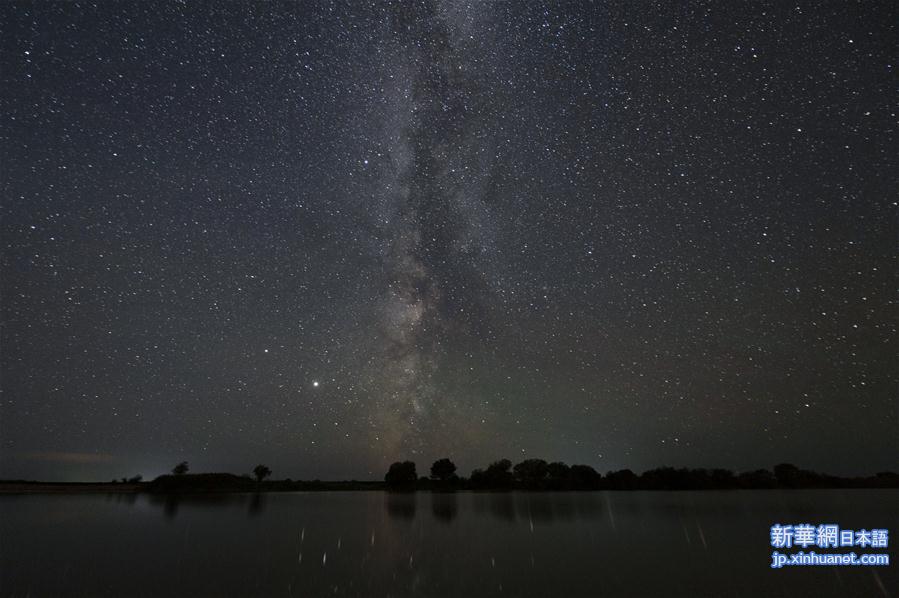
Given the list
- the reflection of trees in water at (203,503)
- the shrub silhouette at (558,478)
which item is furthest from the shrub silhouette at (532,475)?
the reflection of trees in water at (203,503)

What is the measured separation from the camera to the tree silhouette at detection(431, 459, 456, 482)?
12050 centimetres

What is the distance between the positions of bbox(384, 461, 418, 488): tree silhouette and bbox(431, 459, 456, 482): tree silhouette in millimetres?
4800

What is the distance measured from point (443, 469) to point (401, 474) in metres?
9.69

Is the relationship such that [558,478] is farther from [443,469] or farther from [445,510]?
[445,510]

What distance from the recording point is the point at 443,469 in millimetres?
120438

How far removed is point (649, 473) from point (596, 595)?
127 metres

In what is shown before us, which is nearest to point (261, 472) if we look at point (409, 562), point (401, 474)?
point (401, 474)

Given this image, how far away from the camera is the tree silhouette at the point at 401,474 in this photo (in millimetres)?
119438

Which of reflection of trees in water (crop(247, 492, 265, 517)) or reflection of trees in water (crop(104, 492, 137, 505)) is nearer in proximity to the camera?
reflection of trees in water (crop(247, 492, 265, 517))

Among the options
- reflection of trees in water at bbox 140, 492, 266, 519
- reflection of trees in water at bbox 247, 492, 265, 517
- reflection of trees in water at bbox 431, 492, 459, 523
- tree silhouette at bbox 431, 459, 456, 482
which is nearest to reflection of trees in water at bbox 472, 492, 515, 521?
reflection of trees in water at bbox 431, 492, 459, 523

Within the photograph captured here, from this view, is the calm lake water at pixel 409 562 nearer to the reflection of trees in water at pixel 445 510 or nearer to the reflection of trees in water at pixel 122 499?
the reflection of trees in water at pixel 445 510

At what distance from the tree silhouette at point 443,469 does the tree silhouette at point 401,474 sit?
189 inches

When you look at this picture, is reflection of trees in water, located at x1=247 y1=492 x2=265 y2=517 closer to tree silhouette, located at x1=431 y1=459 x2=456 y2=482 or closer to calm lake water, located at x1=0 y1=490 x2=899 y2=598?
calm lake water, located at x1=0 y1=490 x2=899 y2=598

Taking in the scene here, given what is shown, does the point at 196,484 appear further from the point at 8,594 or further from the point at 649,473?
the point at 649,473
